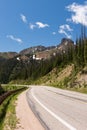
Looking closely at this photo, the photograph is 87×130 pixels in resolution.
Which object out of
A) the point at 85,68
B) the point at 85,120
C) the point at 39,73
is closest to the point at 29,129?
the point at 85,120

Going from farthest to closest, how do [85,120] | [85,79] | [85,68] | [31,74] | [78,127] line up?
[31,74] < [85,68] < [85,79] < [85,120] < [78,127]

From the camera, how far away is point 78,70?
309 ft

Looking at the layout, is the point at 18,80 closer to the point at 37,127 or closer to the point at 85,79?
the point at 85,79

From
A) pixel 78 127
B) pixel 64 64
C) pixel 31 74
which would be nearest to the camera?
pixel 78 127

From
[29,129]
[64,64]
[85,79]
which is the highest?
[64,64]

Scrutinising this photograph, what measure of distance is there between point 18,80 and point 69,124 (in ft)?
595

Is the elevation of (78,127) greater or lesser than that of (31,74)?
lesser

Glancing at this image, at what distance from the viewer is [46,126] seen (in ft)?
42.3

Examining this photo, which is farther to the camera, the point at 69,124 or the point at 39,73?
the point at 39,73

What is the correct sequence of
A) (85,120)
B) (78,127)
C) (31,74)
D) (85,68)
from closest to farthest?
(78,127), (85,120), (85,68), (31,74)

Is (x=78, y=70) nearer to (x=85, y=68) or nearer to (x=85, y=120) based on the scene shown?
(x=85, y=68)

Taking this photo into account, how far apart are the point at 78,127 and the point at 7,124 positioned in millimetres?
3386

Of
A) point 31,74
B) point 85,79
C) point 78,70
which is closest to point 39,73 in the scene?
point 31,74

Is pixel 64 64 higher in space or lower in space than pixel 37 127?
higher
